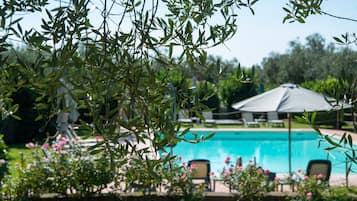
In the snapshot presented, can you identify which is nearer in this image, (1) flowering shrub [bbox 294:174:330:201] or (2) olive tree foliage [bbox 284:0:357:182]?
(2) olive tree foliage [bbox 284:0:357:182]

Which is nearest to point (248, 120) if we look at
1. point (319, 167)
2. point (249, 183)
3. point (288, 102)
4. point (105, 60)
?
point (288, 102)

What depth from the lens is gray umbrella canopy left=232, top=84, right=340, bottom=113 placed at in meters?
10.6

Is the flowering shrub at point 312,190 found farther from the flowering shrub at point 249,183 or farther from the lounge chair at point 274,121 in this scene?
the lounge chair at point 274,121

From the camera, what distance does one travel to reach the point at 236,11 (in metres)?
1.30

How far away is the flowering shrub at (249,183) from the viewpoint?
16.4 feet

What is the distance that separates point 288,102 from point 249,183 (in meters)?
6.43

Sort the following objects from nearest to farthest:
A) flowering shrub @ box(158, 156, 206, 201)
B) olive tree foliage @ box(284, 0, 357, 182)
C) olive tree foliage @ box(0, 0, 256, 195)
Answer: olive tree foliage @ box(0, 0, 256, 195) → olive tree foliage @ box(284, 0, 357, 182) → flowering shrub @ box(158, 156, 206, 201)

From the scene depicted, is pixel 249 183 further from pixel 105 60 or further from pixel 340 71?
pixel 105 60

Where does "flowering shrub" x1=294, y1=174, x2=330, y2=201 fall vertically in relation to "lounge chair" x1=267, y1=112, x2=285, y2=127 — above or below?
below

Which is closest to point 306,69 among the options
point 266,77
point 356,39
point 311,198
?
point 266,77

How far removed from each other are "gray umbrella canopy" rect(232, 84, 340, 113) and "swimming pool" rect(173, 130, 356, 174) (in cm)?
187

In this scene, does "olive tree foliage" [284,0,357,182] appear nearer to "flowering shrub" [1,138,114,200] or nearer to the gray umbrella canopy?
"flowering shrub" [1,138,114,200]

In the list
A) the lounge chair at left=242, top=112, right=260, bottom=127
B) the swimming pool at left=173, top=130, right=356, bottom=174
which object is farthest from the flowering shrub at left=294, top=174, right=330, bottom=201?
the lounge chair at left=242, top=112, right=260, bottom=127

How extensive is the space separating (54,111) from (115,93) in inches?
6.4
